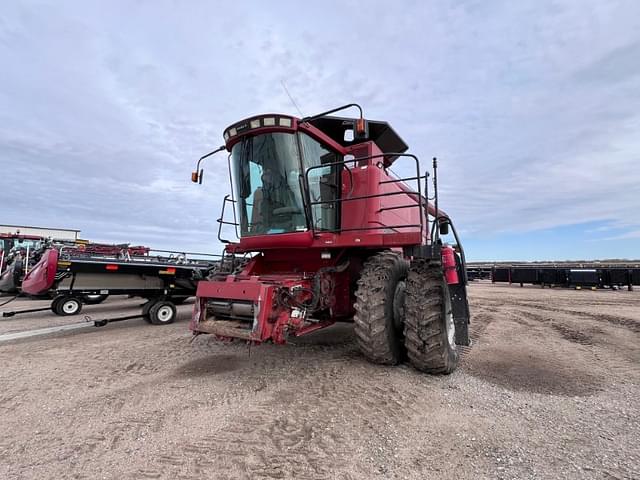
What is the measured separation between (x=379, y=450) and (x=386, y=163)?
17.3ft

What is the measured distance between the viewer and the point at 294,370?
4262 millimetres

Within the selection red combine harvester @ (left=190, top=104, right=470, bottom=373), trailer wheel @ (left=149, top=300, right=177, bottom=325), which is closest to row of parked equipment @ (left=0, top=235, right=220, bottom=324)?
trailer wheel @ (left=149, top=300, right=177, bottom=325)

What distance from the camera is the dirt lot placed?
2.28 metres

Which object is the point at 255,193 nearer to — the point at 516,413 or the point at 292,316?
the point at 292,316

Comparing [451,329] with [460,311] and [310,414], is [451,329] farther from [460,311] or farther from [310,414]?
[310,414]

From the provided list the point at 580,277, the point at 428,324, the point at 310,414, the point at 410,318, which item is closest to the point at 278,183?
the point at 410,318

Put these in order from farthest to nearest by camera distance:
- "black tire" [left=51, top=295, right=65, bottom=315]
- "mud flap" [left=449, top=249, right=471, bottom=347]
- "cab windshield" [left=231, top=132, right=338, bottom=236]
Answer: "black tire" [left=51, top=295, right=65, bottom=315], "cab windshield" [left=231, top=132, right=338, bottom=236], "mud flap" [left=449, top=249, right=471, bottom=347]

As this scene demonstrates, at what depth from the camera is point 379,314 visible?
3.99 m

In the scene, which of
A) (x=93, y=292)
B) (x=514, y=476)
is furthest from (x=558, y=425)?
(x=93, y=292)

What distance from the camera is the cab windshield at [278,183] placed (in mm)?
4535

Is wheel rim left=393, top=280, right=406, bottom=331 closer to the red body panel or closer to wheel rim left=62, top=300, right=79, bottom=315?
the red body panel

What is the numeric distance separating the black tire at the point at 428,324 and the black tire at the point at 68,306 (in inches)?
386

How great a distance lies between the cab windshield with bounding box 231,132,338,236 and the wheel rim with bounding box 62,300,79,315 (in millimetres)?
7573

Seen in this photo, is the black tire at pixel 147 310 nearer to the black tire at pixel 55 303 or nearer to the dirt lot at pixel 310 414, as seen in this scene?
the dirt lot at pixel 310 414
